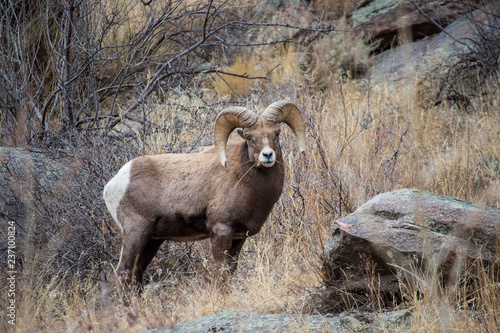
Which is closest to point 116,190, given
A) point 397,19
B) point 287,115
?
point 287,115

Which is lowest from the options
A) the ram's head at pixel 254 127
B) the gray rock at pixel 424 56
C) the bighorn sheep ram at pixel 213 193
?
the bighorn sheep ram at pixel 213 193

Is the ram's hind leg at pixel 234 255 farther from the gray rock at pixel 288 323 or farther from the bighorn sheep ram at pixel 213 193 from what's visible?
the gray rock at pixel 288 323

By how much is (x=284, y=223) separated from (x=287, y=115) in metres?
1.62

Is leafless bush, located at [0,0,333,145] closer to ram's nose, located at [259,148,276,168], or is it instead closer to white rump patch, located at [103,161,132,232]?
white rump patch, located at [103,161,132,232]

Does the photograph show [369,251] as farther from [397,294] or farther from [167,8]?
[167,8]

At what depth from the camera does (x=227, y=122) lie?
5609 millimetres

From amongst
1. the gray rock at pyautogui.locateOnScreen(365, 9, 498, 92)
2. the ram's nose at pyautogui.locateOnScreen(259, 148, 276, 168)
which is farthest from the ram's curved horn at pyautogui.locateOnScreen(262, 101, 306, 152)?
the gray rock at pyautogui.locateOnScreen(365, 9, 498, 92)

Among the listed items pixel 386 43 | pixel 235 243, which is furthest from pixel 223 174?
pixel 386 43

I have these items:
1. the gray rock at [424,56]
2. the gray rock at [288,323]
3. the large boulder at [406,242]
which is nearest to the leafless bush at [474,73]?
the gray rock at [424,56]

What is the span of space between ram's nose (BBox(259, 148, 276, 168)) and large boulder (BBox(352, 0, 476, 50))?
9.03 metres

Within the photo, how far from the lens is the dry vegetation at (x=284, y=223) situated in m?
4.50

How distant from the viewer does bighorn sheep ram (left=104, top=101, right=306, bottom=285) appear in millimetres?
5422

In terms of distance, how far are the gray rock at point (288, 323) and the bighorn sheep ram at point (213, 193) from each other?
1.23 metres

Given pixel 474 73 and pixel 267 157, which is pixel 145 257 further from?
pixel 474 73
